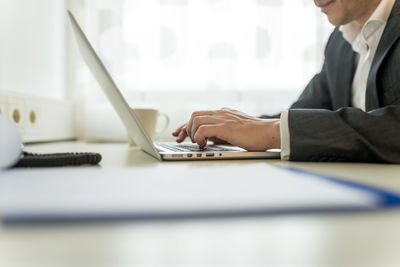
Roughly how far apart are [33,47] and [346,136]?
1.17 meters

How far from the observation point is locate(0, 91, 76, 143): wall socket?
98 centimetres

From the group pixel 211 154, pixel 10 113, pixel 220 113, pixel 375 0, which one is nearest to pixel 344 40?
pixel 375 0

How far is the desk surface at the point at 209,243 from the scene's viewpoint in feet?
→ 0.54

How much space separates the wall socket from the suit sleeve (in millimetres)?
684

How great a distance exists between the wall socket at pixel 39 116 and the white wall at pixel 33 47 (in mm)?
83

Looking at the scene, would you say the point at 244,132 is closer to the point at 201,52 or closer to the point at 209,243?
the point at 209,243

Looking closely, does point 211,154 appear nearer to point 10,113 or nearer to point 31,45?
point 10,113

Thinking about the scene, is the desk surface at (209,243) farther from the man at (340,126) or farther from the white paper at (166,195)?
the man at (340,126)

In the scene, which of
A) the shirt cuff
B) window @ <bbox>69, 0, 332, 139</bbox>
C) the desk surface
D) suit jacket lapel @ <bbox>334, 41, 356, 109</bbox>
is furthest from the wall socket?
suit jacket lapel @ <bbox>334, 41, 356, 109</bbox>

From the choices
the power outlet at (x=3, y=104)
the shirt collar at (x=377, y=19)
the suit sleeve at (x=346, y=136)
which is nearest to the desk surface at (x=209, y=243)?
the suit sleeve at (x=346, y=136)

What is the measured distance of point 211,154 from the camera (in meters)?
0.61

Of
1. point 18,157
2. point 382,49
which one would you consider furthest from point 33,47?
point 382,49

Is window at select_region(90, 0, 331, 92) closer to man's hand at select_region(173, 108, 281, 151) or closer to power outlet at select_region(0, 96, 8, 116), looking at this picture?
power outlet at select_region(0, 96, 8, 116)

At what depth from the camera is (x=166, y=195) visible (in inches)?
9.4
